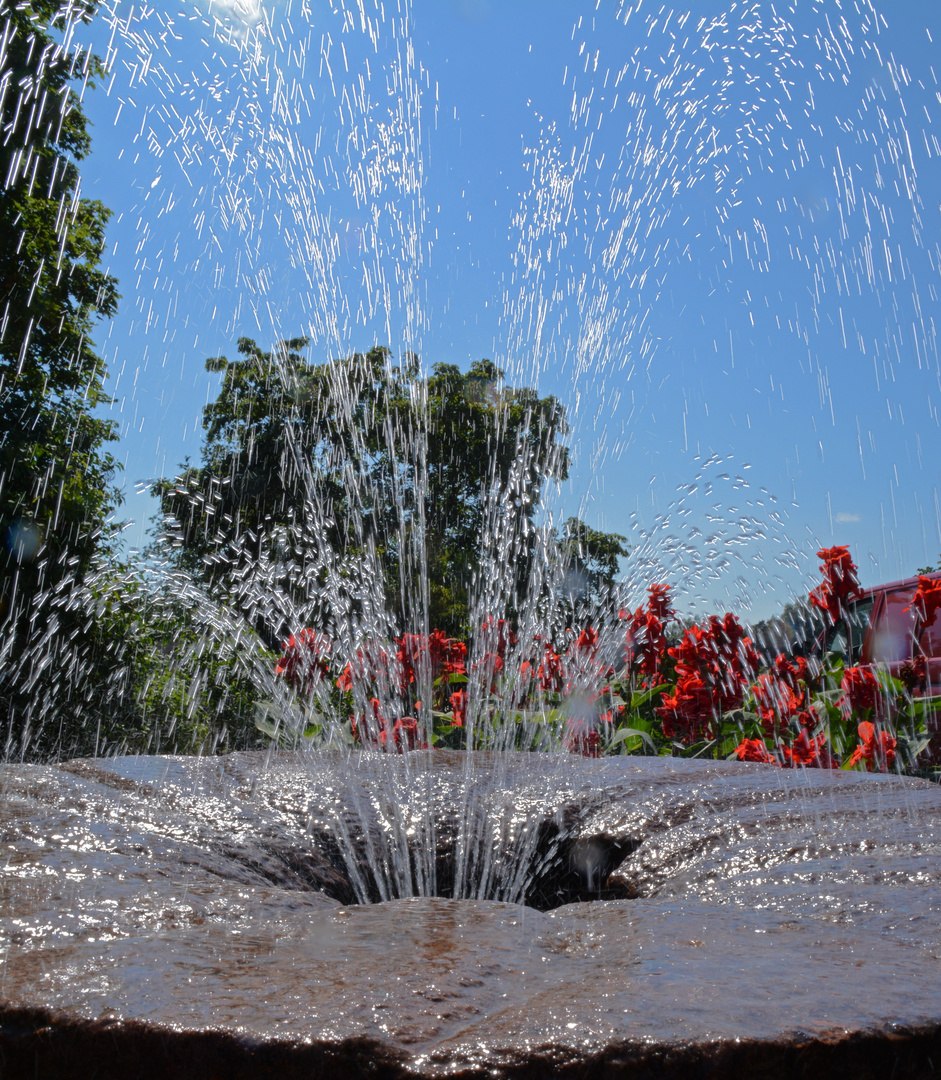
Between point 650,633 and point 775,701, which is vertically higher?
point 650,633

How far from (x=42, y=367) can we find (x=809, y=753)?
9.53 meters

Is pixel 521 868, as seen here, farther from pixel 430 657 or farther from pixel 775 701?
pixel 430 657

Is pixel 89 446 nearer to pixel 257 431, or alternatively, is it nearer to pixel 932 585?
pixel 257 431

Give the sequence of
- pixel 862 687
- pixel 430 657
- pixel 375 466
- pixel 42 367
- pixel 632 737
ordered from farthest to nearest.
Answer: pixel 375 466
pixel 42 367
pixel 430 657
pixel 632 737
pixel 862 687

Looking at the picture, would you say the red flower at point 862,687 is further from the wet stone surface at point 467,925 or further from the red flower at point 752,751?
the wet stone surface at point 467,925

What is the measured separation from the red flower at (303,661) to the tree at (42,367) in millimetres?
3928

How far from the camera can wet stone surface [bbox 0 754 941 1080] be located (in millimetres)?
899

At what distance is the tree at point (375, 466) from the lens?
59.8 ft

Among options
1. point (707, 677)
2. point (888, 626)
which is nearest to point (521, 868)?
point (707, 677)

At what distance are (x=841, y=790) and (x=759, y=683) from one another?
183 centimetres

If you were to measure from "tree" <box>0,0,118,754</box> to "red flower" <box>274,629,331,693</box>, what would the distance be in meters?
3.93

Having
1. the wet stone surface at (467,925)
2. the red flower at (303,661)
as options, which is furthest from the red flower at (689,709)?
the red flower at (303,661)

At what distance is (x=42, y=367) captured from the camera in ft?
32.2

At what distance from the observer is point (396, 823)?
2.16 meters
